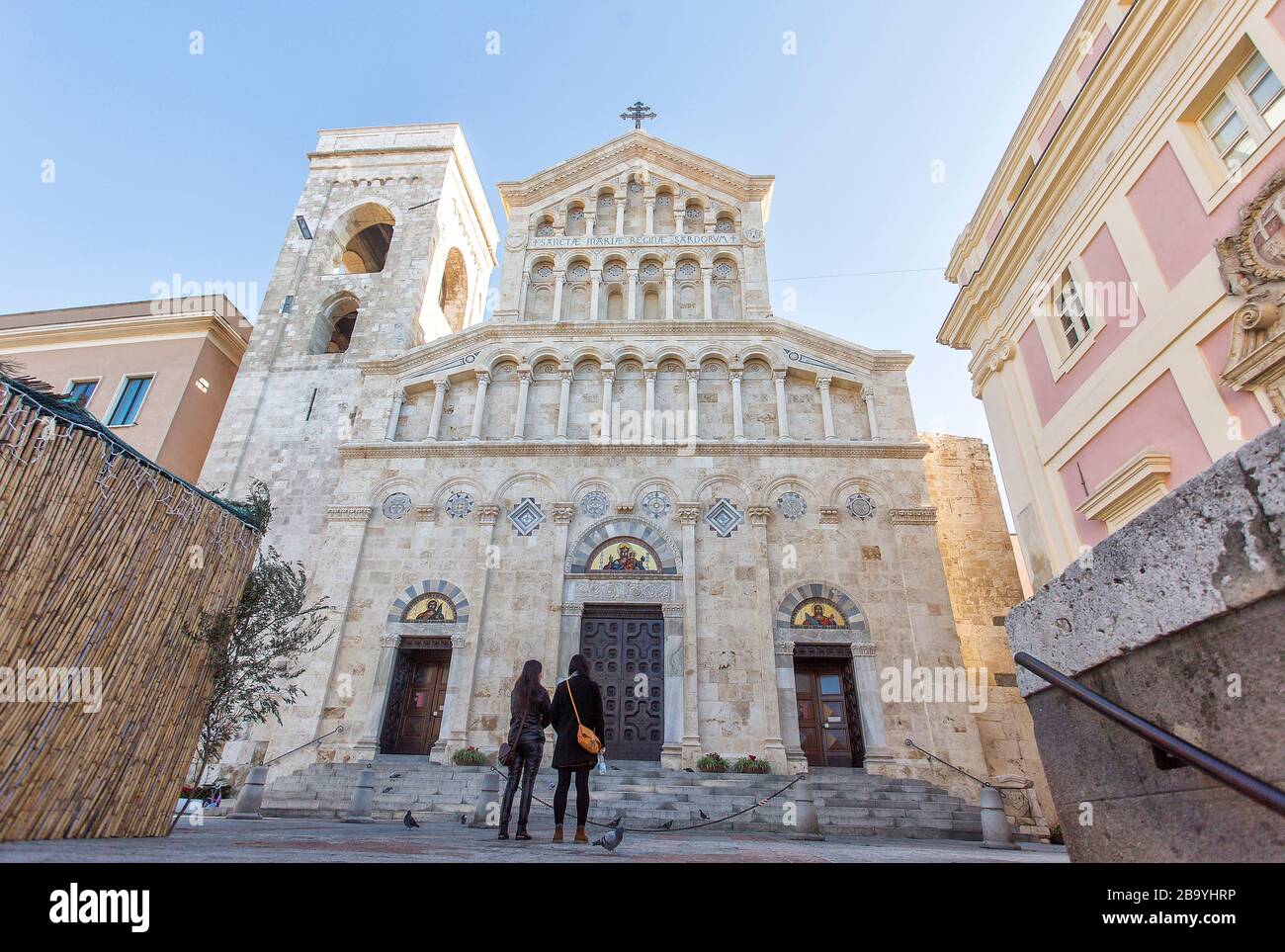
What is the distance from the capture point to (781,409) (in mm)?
18781

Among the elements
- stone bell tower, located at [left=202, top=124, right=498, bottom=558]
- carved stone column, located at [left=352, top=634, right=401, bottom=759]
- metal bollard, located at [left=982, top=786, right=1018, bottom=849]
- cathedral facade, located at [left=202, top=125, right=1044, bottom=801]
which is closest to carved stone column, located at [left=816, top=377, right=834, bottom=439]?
cathedral facade, located at [left=202, top=125, right=1044, bottom=801]

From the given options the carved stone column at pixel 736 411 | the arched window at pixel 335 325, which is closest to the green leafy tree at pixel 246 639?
the carved stone column at pixel 736 411

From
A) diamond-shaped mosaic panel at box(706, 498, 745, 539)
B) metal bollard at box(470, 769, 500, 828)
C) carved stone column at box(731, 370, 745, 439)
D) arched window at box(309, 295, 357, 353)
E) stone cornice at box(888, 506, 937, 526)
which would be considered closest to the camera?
metal bollard at box(470, 769, 500, 828)

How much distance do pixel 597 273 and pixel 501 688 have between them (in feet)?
44.8

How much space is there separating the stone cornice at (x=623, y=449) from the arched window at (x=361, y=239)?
1044 cm

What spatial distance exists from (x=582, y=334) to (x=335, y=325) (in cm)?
1134

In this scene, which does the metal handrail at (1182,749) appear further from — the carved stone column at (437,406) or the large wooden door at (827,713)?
the carved stone column at (437,406)

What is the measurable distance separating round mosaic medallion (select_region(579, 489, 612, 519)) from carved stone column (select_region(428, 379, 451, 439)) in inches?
193

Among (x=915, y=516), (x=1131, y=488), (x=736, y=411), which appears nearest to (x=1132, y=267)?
(x=1131, y=488)

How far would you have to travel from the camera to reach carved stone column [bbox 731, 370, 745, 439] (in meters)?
18.5

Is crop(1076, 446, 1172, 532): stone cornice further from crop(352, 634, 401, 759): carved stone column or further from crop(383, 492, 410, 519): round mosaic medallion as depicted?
crop(383, 492, 410, 519): round mosaic medallion

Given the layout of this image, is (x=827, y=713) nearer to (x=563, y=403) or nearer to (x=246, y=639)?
(x=563, y=403)

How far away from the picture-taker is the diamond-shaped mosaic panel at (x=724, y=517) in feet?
56.3
